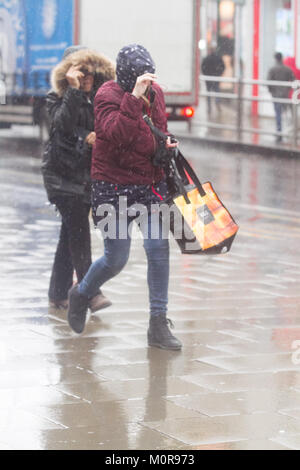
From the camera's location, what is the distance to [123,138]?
259 inches

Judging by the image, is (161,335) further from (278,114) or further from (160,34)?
(278,114)

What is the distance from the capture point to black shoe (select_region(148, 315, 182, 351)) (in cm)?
673

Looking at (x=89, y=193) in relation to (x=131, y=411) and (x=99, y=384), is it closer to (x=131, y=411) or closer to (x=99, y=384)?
(x=99, y=384)

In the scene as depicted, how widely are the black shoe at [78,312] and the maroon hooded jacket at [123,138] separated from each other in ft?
2.53

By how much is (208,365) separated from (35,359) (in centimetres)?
92

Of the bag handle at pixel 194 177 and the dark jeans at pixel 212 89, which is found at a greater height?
the bag handle at pixel 194 177

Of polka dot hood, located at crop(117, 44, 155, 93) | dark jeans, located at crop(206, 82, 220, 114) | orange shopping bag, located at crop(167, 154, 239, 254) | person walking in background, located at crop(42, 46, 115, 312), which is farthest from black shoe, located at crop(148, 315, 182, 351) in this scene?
dark jeans, located at crop(206, 82, 220, 114)

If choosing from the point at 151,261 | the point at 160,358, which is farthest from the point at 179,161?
the point at 160,358

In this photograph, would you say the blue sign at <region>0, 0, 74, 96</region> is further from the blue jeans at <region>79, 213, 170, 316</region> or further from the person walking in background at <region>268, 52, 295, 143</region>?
the blue jeans at <region>79, 213, 170, 316</region>

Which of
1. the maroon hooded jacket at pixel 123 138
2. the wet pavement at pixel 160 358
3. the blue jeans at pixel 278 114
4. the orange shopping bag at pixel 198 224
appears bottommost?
the blue jeans at pixel 278 114

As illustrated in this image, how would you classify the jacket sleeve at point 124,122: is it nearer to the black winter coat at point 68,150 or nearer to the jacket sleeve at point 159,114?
the jacket sleeve at point 159,114

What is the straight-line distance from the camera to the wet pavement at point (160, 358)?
5105 millimetres

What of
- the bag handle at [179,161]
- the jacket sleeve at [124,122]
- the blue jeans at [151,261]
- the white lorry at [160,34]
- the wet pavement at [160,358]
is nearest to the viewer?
the wet pavement at [160,358]

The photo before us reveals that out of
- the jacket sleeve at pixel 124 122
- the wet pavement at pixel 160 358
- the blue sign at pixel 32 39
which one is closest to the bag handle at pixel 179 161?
the jacket sleeve at pixel 124 122
